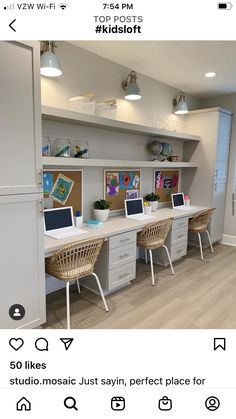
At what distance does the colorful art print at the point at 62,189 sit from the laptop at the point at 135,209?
0.80 m

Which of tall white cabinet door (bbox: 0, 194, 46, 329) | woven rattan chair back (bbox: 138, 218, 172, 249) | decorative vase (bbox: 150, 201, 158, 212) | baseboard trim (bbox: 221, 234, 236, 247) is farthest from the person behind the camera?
baseboard trim (bbox: 221, 234, 236, 247)

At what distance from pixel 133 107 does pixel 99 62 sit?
67cm

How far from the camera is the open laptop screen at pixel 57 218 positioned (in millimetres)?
2328

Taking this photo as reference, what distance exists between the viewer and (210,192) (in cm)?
386

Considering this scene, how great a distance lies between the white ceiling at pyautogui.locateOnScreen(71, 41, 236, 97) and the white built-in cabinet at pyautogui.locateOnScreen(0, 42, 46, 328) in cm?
111

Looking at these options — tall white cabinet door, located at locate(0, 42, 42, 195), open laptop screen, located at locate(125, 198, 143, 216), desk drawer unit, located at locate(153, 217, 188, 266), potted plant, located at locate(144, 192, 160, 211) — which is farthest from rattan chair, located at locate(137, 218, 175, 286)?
tall white cabinet door, located at locate(0, 42, 42, 195)

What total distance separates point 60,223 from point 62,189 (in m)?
→ 0.34

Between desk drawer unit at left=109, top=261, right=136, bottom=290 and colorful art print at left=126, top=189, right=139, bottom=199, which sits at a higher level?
colorful art print at left=126, top=189, right=139, bottom=199

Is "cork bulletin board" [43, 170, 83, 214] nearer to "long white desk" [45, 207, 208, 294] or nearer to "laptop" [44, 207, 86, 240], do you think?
"laptop" [44, 207, 86, 240]

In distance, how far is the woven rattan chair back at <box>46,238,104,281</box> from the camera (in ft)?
6.19

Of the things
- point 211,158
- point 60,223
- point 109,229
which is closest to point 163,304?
point 109,229

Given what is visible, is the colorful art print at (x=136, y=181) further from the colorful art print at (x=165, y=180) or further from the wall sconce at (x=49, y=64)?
the wall sconce at (x=49, y=64)
